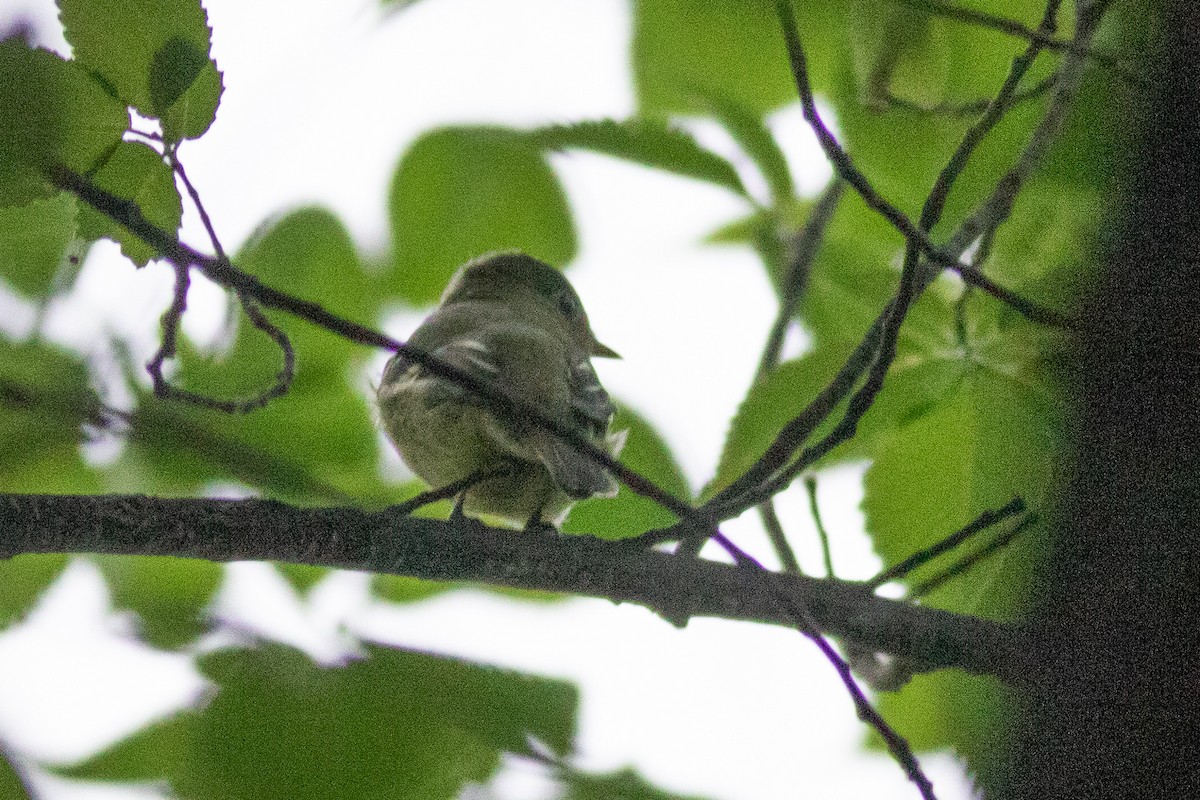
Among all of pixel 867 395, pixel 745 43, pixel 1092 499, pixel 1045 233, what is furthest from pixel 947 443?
pixel 1092 499

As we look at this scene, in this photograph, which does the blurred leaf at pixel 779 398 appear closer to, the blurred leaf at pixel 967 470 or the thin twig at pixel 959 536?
the blurred leaf at pixel 967 470

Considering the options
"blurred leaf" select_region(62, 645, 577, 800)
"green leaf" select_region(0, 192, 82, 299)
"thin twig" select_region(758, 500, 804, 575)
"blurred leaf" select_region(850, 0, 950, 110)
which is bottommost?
"blurred leaf" select_region(62, 645, 577, 800)

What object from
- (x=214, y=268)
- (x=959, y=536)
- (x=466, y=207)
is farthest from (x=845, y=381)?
(x=214, y=268)

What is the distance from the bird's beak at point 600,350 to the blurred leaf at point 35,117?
2914mm

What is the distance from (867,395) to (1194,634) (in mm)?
914

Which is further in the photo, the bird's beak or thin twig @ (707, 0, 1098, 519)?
the bird's beak

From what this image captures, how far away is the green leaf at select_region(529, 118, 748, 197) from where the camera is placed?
7.13 feet

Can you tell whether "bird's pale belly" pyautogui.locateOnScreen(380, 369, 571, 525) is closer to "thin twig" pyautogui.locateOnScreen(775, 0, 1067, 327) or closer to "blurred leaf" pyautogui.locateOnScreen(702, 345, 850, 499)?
"blurred leaf" pyautogui.locateOnScreen(702, 345, 850, 499)

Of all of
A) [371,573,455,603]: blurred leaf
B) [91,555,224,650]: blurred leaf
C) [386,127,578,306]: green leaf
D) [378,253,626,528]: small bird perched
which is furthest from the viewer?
[378,253,626,528]: small bird perched

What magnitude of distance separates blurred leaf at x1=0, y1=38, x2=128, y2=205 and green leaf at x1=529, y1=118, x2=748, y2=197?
978 millimetres

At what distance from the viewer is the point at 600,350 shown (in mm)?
4242

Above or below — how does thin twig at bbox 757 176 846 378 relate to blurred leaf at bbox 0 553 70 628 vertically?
above

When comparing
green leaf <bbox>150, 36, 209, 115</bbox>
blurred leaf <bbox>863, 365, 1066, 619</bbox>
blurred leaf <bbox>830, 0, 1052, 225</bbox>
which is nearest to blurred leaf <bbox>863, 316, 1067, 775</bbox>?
blurred leaf <bbox>863, 365, 1066, 619</bbox>

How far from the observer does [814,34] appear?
219cm
